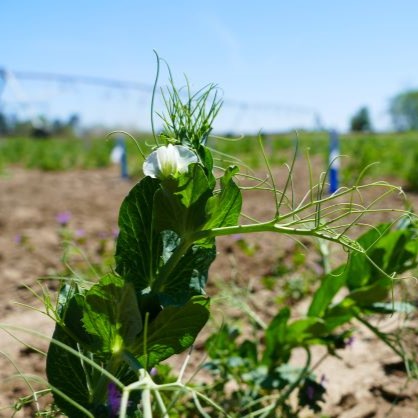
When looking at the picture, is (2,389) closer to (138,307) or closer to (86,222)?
(138,307)

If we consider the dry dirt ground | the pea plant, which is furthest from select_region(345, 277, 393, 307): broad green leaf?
the pea plant

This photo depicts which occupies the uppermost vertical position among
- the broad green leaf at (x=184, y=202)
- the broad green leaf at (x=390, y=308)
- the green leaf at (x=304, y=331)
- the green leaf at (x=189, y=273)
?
the broad green leaf at (x=184, y=202)

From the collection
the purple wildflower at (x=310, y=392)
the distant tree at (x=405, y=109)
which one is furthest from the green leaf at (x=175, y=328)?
the distant tree at (x=405, y=109)

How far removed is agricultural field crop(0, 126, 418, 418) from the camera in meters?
1.54

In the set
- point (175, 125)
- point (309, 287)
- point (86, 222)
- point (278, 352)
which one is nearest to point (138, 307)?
point (175, 125)

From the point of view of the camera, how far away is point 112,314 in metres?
0.94

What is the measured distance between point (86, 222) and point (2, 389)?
261 cm

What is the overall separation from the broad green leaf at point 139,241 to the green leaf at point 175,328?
3.2 inches

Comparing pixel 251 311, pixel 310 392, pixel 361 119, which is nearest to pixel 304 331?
pixel 310 392

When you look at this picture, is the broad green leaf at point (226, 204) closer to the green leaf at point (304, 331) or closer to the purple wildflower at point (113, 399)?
the purple wildflower at point (113, 399)

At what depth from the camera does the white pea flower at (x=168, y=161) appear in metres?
0.89

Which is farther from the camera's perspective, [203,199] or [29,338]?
[29,338]

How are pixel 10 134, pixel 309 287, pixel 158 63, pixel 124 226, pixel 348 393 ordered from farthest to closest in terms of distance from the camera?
1. pixel 10 134
2. pixel 309 287
3. pixel 348 393
4. pixel 124 226
5. pixel 158 63

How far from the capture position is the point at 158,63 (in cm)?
88
